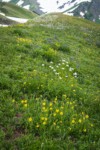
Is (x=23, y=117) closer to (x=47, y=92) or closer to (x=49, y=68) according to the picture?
(x=47, y=92)

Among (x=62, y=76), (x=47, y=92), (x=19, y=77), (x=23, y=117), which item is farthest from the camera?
(x=62, y=76)

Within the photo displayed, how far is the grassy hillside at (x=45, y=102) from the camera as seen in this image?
7.82 m

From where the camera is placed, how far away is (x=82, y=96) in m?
11.1

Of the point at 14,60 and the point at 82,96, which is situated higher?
the point at 14,60

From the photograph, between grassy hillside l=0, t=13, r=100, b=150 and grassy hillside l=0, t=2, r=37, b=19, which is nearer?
Result: grassy hillside l=0, t=13, r=100, b=150

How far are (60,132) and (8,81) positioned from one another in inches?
140

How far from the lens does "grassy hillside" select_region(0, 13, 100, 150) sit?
25.7 ft

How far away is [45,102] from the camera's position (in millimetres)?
9695

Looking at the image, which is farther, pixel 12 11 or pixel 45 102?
pixel 12 11

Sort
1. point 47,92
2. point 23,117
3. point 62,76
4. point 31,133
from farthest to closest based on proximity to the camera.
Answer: point 62,76
point 47,92
point 23,117
point 31,133

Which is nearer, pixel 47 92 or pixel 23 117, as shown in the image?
pixel 23 117

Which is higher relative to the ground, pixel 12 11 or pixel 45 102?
pixel 45 102

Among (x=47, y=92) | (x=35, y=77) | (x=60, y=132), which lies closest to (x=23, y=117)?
(x=60, y=132)

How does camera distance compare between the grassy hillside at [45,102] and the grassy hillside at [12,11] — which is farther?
the grassy hillside at [12,11]
